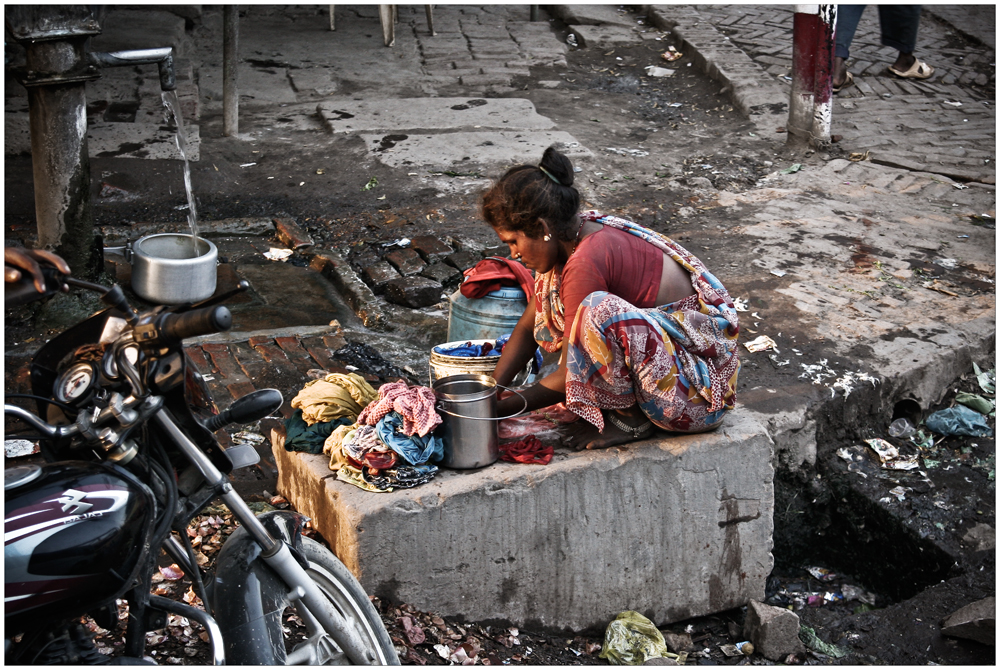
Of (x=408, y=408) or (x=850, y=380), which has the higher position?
(x=408, y=408)

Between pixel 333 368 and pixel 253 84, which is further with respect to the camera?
pixel 253 84

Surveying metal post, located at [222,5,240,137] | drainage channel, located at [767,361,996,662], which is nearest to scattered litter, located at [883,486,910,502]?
drainage channel, located at [767,361,996,662]

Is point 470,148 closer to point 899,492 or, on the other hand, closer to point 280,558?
point 899,492

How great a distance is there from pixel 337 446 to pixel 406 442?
0.82 ft

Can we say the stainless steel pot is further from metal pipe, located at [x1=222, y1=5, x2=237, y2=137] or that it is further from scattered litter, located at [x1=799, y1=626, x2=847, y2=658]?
metal pipe, located at [x1=222, y1=5, x2=237, y2=137]

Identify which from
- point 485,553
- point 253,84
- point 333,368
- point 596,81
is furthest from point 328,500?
point 596,81

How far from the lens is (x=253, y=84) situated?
8.27 metres

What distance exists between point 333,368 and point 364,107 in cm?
427

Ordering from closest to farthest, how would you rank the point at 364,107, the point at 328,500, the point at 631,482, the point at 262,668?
the point at 262,668
the point at 328,500
the point at 631,482
the point at 364,107

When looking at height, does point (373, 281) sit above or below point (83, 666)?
below

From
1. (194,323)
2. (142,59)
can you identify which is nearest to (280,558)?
(194,323)

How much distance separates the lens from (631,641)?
9.51 ft

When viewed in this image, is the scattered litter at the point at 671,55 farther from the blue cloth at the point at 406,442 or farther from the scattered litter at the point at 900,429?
the blue cloth at the point at 406,442

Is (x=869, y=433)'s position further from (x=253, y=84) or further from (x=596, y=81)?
(x=253, y=84)
